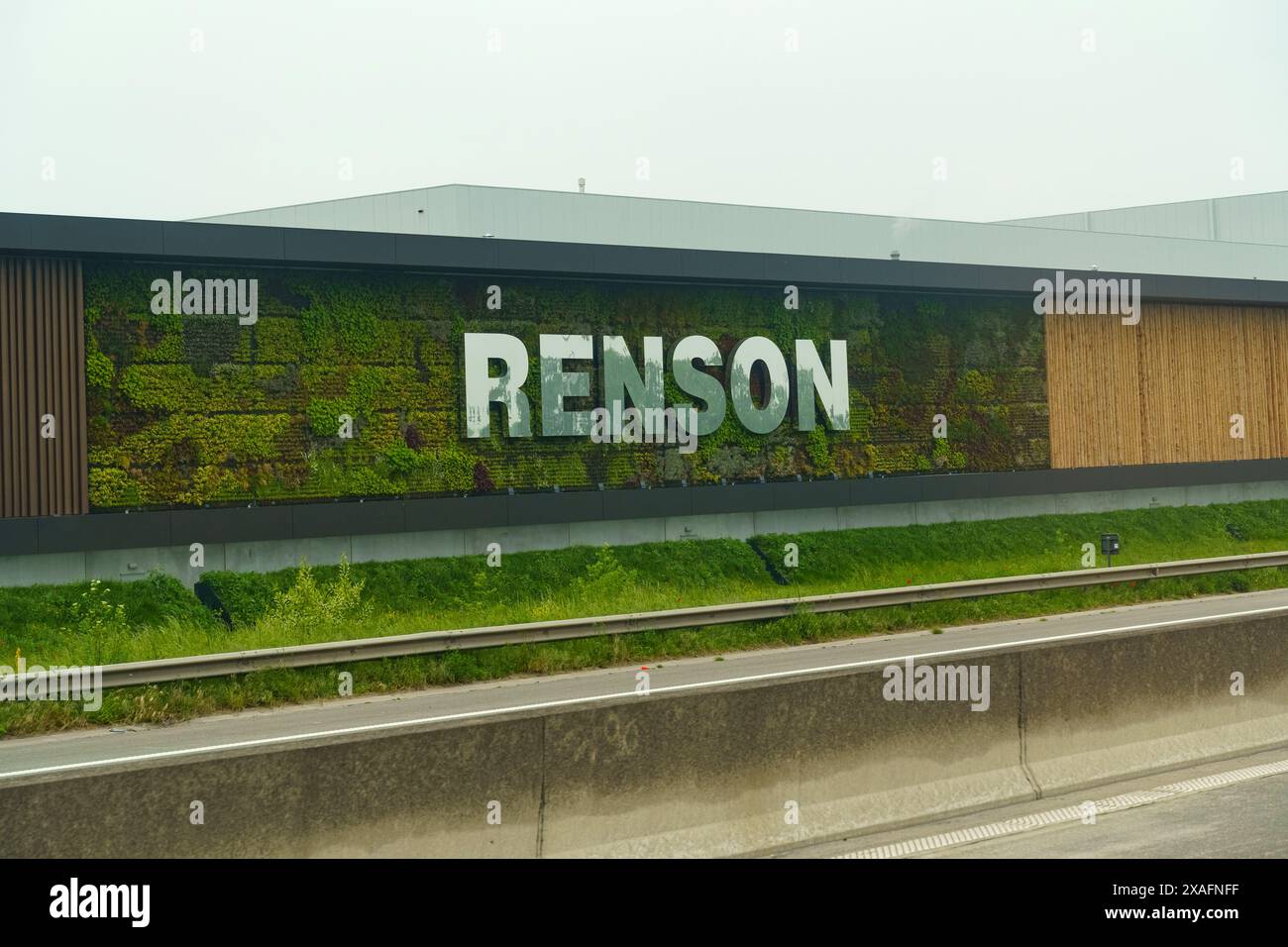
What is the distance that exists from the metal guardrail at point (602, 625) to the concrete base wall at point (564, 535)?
30.7ft

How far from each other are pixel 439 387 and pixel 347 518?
3736mm

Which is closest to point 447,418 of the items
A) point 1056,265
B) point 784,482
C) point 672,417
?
point 672,417

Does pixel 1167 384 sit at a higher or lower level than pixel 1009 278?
lower

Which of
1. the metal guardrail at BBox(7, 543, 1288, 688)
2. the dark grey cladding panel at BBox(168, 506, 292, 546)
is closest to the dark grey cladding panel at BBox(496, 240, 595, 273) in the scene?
the dark grey cladding panel at BBox(168, 506, 292, 546)

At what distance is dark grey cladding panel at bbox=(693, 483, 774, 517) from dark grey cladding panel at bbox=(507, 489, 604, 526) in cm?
257

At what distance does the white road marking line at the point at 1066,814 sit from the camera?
831 cm

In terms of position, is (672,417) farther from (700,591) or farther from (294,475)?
(294,475)

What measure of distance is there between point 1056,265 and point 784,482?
29043mm

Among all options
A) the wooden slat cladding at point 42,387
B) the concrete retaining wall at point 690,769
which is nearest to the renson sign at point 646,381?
the wooden slat cladding at point 42,387

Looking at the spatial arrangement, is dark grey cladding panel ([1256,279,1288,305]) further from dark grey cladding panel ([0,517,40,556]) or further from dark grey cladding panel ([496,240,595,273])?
dark grey cladding panel ([0,517,40,556])

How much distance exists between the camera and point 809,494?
3269cm

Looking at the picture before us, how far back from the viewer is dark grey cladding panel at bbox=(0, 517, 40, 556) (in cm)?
2412

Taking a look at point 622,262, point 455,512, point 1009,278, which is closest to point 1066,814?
point 455,512

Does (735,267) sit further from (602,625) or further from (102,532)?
(102,532)
